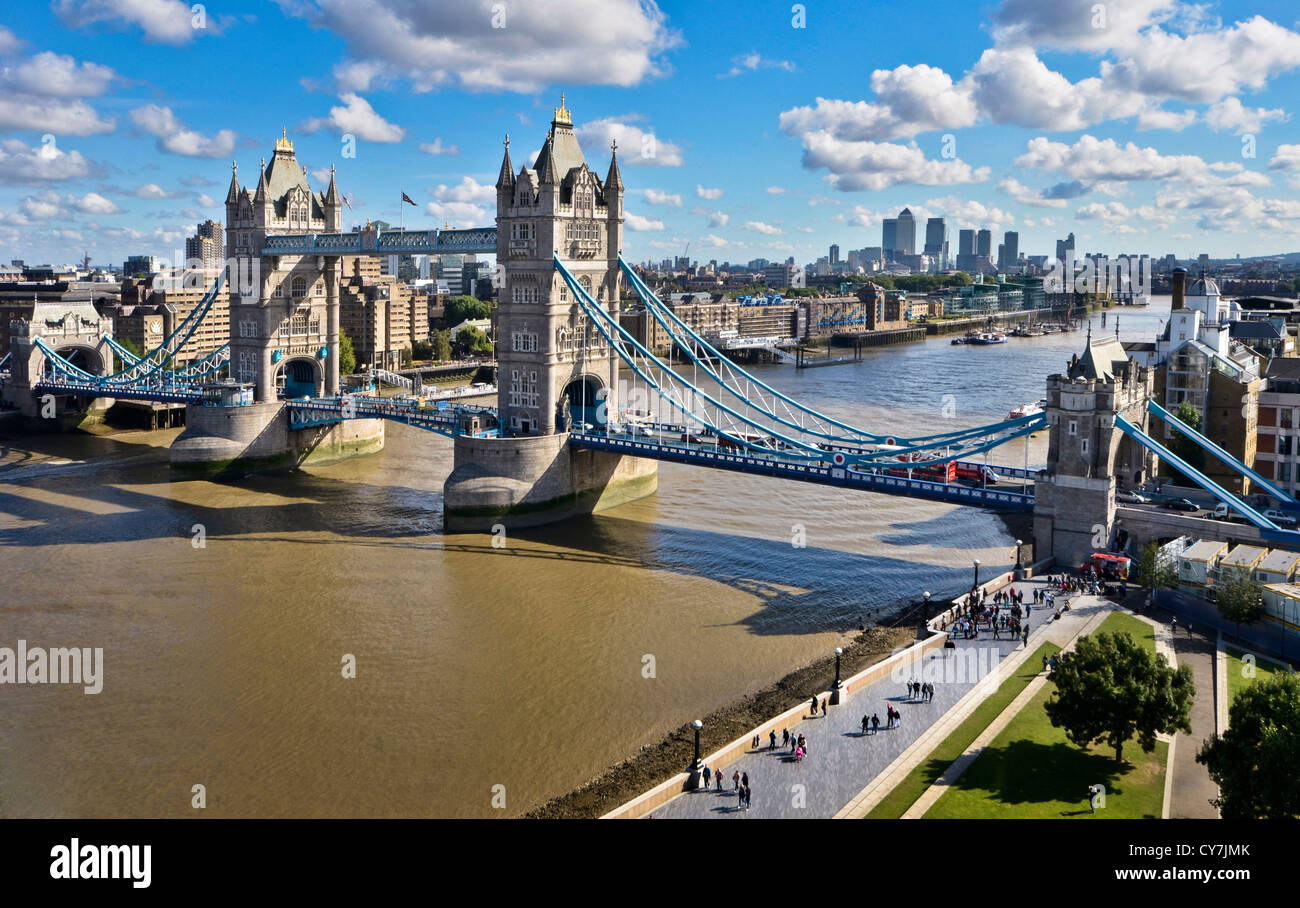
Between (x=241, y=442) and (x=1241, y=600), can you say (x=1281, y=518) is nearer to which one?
(x=1241, y=600)

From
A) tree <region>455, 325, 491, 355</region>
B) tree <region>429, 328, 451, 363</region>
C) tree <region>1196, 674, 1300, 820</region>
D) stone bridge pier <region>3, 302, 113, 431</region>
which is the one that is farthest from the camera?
tree <region>455, 325, 491, 355</region>

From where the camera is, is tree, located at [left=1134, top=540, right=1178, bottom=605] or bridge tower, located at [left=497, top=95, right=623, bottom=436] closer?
tree, located at [left=1134, top=540, right=1178, bottom=605]

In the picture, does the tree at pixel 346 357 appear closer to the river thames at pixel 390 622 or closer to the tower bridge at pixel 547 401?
the tower bridge at pixel 547 401

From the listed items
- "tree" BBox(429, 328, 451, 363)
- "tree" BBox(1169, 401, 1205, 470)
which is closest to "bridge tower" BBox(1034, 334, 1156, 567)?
"tree" BBox(1169, 401, 1205, 470)

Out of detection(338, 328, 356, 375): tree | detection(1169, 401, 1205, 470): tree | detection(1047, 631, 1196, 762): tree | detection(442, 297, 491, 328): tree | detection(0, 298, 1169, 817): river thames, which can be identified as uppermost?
detection(442, 297, 491, 328): tree

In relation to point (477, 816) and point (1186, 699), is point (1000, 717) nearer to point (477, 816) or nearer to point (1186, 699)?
point (1186, 699)

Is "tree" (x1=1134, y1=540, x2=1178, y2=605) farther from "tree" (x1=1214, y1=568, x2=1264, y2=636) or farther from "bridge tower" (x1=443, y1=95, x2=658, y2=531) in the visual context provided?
"bridge tower" (x1=443, y1=95, x2=658, y2=531)

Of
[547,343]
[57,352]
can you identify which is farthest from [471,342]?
[547,343]

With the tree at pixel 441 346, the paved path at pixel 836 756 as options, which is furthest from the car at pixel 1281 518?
the tree at pixel 441 346
